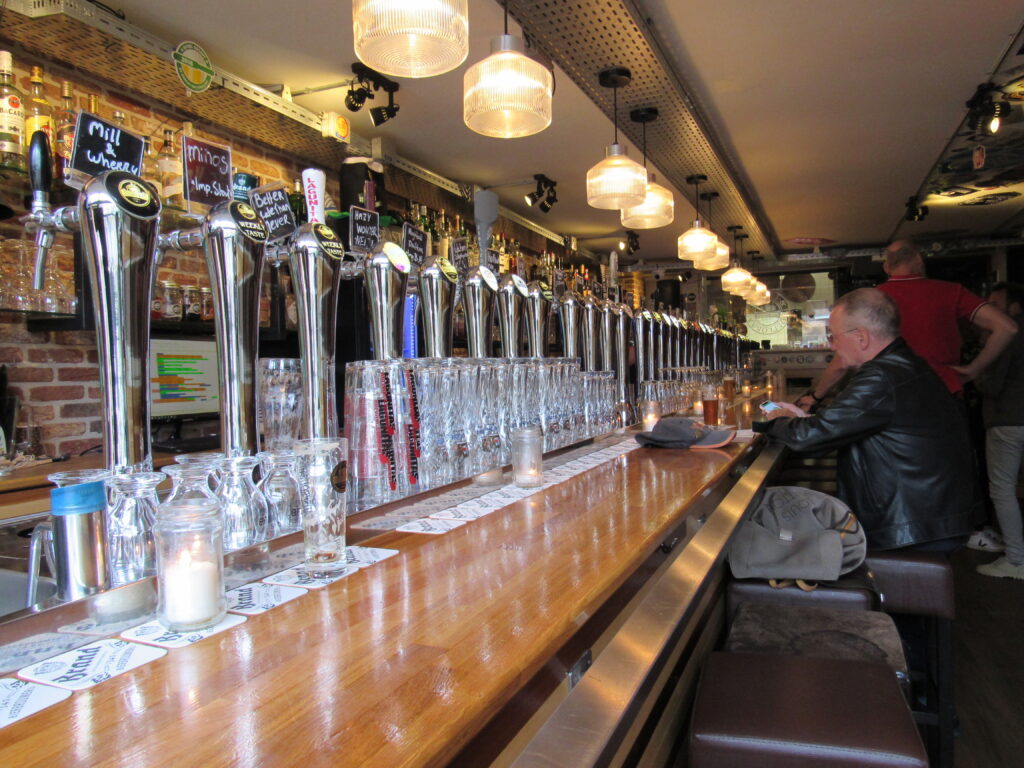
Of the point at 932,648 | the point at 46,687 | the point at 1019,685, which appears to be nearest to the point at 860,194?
the point at 1019,685

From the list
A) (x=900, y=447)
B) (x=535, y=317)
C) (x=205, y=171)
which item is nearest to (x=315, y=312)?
(x=205, y=171)

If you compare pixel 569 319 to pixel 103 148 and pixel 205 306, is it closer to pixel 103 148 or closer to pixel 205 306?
pixel 103 148

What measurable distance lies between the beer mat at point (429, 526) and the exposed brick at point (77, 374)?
310 centimetres

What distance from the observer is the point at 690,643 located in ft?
6.74

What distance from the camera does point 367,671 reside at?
621 millimetres

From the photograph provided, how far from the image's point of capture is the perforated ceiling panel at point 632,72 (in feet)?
10.1

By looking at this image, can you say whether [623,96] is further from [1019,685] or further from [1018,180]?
[1018,180]

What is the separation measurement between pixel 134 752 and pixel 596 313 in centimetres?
235

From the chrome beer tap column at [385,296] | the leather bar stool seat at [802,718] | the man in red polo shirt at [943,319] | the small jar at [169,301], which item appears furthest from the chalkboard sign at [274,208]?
the man in red polo shirt at [943,319]

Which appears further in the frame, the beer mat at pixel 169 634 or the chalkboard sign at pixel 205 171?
the chalkboard sign at pixel 205 171

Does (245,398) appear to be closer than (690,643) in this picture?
Yes

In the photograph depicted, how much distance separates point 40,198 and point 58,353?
2.97 metres

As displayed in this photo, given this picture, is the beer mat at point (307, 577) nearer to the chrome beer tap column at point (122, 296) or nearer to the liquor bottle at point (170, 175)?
the chrome beer tap column at point (122, 296)

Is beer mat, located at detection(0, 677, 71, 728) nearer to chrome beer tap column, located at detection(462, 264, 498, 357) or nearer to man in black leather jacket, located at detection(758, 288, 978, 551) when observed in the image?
chrome beer tap column, located at detection(462, 264, 498, 357)
